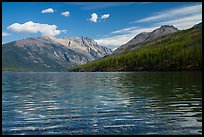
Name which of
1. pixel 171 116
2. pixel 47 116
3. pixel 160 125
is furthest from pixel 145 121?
pixel 47 116

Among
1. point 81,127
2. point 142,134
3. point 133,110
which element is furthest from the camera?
point 133,110

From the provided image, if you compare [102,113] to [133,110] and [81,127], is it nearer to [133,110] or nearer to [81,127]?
[133,110]

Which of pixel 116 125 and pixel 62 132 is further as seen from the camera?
pixel 116 125

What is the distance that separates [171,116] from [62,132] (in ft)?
45.0

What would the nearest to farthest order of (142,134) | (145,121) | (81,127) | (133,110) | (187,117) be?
(142,134) < (81,127) < (145,121) < (187,117) < (133,110)

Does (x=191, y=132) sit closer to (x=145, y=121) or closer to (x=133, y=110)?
(x=145, y=121)

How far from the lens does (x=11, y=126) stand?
93.0 ft

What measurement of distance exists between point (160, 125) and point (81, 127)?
7549 mm

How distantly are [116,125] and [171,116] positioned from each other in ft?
27.1

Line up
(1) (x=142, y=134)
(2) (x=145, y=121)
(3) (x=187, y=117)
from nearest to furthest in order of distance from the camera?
(1) (x=142, y=134) → (2) (x=145, y=121) → (3) (x=187, y=117)

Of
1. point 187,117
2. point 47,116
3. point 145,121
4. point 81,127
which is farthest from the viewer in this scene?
point 47,116

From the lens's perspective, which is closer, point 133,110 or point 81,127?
point 81,127

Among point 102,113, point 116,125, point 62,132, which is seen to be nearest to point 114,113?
point 102,113

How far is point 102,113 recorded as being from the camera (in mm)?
35531
